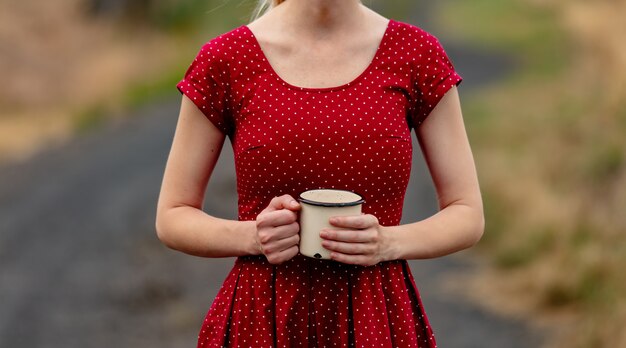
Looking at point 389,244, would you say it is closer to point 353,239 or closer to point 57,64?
point 353,239

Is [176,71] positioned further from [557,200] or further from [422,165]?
[557,200]

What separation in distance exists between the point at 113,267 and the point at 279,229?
6442mm

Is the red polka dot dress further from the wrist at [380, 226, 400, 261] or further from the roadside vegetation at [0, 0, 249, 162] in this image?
the roadside vegetation at [0, 0, 249, 162]

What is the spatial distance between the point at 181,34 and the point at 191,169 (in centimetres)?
1750

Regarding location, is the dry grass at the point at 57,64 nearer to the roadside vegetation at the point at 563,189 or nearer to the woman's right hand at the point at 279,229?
the roadside vegetation at the point at 563,189

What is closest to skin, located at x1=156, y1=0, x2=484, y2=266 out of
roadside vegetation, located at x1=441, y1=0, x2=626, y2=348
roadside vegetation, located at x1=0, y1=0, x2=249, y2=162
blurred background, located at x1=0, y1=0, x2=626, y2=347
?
blurred background, located at x1=0, y1=0, x2=626, y2=347

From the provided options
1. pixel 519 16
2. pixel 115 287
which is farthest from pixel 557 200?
pixel 519 16

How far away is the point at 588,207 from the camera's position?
7703 mm

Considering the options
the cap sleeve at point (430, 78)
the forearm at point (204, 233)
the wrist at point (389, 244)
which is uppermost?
the cap sleeve at point (430, 78)

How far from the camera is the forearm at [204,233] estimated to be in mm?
2053

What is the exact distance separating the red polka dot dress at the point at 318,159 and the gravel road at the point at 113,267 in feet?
15.3

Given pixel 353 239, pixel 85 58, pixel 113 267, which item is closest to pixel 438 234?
pixel 353 239

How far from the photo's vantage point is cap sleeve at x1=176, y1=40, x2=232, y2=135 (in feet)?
6.80

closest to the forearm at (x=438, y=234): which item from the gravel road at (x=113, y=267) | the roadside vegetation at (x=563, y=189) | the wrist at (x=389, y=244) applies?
the wrist at (x=389, y=244)
